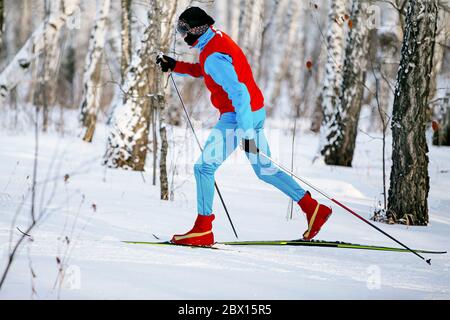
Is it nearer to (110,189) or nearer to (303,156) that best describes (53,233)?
(110,189)

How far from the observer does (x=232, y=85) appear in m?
4.04

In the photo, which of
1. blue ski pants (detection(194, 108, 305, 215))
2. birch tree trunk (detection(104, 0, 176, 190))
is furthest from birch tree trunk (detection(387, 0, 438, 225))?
birch tree trunk (detection(104, 0, 176, 190))

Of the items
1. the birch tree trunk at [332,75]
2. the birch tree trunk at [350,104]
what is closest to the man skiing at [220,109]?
the birch tree trunk at [332,75]

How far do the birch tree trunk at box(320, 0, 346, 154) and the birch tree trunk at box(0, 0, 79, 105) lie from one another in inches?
169

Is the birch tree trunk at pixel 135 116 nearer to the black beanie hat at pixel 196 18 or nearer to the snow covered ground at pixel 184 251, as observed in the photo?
the snow covered ground at pixel 184 251

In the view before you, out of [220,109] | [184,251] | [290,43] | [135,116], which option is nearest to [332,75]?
[135,116]

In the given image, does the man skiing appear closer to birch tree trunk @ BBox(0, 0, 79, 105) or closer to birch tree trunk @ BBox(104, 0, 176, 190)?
birch tree trunk @ BBox(104, 0, 176, 190)

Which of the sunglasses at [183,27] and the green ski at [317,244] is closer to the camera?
the sunglasses at [183,27]

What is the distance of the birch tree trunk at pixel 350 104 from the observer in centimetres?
1042

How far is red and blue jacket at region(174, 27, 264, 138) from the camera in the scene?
4035mm

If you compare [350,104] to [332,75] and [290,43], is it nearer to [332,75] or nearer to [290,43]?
[332,75]
